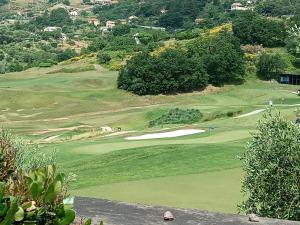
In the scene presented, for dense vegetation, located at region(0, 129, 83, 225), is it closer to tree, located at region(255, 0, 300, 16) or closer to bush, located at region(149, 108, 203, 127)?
bush, located at region(149, 108, 203, 127)

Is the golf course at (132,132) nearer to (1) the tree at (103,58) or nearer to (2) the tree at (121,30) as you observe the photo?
(1) the tree at (103,58)

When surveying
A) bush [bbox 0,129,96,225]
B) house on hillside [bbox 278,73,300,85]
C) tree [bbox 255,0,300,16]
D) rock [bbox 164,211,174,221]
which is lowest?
house on hillside [bbox 278,73,300,85]

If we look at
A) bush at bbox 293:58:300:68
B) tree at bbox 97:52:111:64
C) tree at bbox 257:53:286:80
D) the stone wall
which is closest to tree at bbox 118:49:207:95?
tree at bbox 257:53:286:80

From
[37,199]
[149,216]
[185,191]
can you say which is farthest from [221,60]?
[37,199]

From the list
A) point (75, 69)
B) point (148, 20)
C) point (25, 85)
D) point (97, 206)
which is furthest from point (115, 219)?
point (148, 20)

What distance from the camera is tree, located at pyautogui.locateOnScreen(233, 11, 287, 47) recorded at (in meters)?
86.4

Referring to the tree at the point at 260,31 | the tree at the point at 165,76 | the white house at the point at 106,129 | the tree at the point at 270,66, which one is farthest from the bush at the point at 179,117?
the tree at the point at 260,31

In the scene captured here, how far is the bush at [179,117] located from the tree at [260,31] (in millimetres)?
36171

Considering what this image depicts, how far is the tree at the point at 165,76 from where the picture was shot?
238 ft

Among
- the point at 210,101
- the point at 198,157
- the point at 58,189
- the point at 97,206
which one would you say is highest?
the point at 58,189

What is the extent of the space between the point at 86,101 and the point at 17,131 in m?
21.0

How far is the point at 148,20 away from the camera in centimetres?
18700

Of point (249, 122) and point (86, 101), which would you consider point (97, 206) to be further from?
point (86, 101)

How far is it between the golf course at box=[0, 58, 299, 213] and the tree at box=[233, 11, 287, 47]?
10.3 metres
